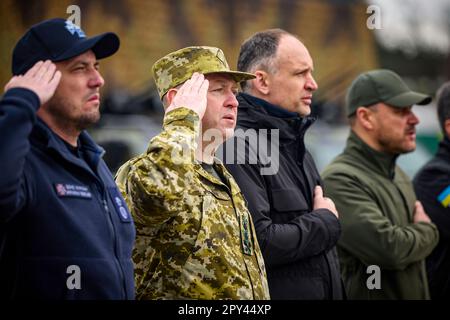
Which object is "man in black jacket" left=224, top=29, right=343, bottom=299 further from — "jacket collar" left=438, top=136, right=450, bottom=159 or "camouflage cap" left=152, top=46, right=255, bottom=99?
"jacket collar" left=438, top=136, right=450, bottom=159

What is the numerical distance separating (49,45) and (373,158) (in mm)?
2316

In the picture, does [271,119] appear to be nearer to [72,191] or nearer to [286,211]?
[286,211]

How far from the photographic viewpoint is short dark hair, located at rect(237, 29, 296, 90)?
4.02m

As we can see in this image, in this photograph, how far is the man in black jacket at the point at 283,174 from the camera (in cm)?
349

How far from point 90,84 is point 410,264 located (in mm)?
2227

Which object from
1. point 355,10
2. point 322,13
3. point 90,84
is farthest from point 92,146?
point 355,10

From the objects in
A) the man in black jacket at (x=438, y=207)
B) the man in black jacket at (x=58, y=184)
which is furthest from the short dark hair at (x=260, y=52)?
the man in black jacket at (x=438, y=207)

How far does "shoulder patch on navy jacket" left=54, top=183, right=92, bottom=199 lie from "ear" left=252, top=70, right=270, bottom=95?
4.74ft

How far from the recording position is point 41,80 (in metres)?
2.64

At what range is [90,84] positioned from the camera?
111 inches

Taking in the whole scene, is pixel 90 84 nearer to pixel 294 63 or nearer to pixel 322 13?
pixel 294 63

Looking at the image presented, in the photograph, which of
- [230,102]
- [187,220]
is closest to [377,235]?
[230,102]

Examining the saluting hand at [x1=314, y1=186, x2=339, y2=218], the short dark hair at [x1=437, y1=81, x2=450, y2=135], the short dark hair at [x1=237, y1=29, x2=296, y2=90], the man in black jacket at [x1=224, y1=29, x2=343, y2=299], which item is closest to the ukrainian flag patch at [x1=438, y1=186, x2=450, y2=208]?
the short dark hair at [x1=437, y1=81, x2=450, y2=135]

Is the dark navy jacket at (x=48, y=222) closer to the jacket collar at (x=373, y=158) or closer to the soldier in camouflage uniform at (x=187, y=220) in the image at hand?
the soldier in camouflage uniform at (x=187, y=220)
